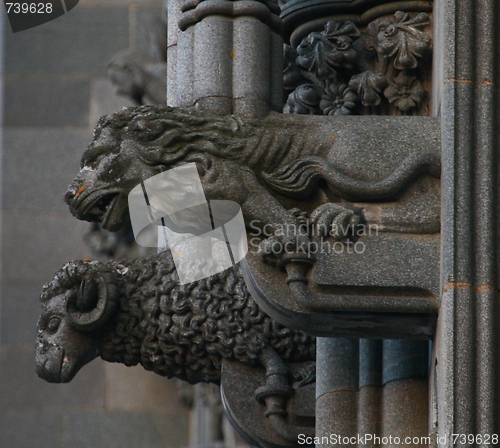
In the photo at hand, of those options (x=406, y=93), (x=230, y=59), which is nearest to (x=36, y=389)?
(x=406, y=93)

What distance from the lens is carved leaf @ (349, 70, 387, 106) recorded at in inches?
253

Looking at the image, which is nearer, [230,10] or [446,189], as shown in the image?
[446,189]

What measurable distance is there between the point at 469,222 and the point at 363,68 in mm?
925

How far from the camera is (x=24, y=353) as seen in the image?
11.1 m

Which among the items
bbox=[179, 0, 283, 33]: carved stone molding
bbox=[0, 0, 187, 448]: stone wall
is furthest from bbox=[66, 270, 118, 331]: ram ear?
bbox=[0, 0, 187, 448]: stone wall

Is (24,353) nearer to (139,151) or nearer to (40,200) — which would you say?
(40,200)

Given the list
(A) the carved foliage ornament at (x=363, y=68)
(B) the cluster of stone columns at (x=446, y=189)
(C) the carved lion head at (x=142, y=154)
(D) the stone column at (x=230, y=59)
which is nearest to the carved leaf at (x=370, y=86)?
(A) the carved foliage ornament at (x=363, y=68)

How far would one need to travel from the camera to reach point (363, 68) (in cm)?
652

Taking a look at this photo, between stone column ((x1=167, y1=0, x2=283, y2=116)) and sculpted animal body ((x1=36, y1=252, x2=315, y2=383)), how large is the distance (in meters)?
0.93

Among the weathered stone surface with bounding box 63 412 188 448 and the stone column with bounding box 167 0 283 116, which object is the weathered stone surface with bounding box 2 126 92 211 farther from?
the stone column with bounding box 167 0 283 116

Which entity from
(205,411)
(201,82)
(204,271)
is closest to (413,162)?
(201,82)

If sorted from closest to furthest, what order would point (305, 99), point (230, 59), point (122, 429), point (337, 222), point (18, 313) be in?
point (337, 222) < point (230, 59) < point (305, 99) < point (122, 429) < point (18, 313)

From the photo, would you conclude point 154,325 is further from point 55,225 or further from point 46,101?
point 46,101

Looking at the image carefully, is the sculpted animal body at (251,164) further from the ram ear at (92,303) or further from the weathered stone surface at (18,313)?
the weathered stone surface at (18,313)
